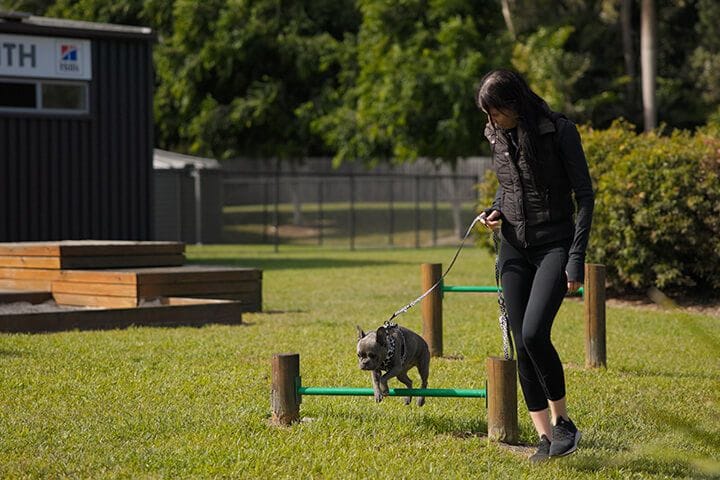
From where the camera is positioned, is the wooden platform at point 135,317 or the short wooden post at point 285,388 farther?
the wooden platform at point 135,317

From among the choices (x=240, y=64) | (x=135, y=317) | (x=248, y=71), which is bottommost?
(x=135, y=317)

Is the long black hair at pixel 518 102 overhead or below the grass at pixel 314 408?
overhead

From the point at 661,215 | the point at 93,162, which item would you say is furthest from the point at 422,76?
the point at 661,215

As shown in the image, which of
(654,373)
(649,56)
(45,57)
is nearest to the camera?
(654,373)

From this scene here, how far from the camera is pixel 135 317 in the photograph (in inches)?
497

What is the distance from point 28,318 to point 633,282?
841 centimetres

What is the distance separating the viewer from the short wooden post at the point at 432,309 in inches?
402

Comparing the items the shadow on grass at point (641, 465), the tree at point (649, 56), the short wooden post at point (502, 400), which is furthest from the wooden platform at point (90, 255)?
the tree at point (649, 56)

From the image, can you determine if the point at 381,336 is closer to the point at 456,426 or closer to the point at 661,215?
the point at 456,426

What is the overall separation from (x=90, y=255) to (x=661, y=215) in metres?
7.74

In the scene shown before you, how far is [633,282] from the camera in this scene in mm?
15930

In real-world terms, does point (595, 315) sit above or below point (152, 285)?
above

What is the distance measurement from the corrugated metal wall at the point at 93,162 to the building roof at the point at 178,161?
14496 mm

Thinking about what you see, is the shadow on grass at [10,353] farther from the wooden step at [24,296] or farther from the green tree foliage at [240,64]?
the green tree foliage at [240,64]
